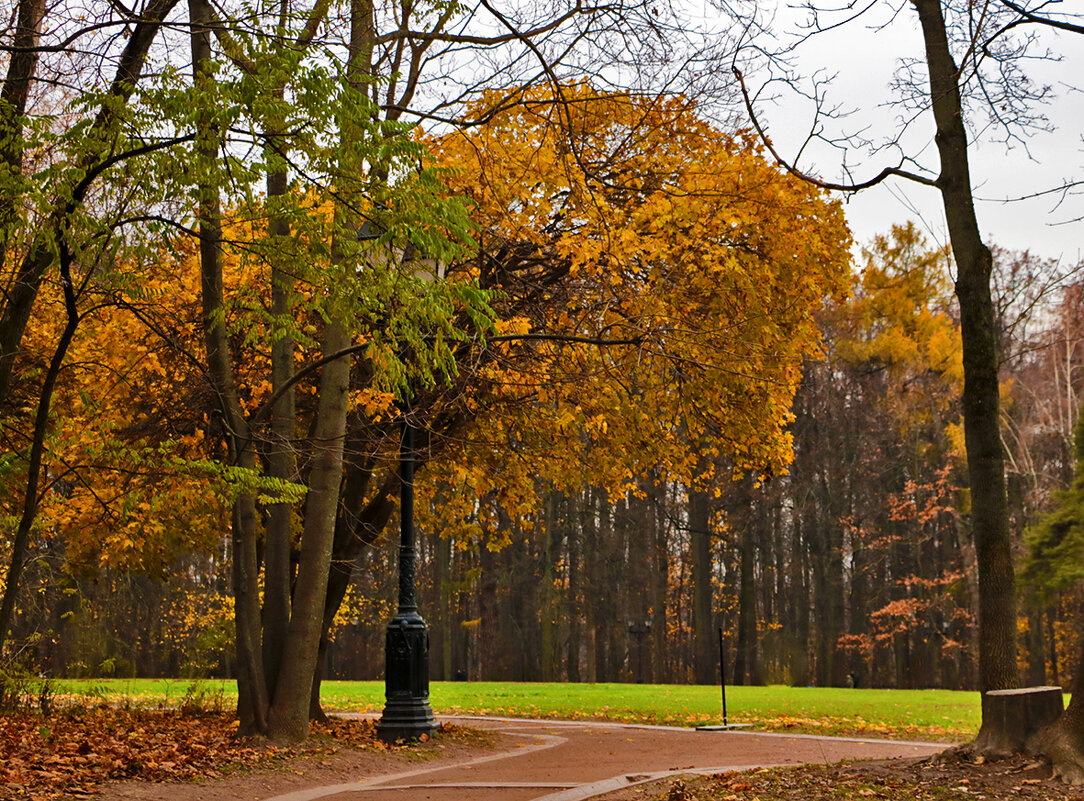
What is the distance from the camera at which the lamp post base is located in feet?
39.5

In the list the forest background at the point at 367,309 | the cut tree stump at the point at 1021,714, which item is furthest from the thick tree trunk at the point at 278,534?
the cut tree stump at the point at 1021,714

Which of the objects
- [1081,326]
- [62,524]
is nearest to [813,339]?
[62,524]

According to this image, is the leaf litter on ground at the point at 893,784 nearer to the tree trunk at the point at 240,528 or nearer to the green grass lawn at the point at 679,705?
the tree trunk at the point at 240,528

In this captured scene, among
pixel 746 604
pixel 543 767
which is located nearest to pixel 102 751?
pixel 543 767

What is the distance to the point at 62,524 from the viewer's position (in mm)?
14148

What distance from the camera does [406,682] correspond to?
1214 centimetres

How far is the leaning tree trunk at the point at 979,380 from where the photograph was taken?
8.72m

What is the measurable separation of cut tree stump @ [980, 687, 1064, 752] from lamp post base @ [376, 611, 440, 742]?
245 inches

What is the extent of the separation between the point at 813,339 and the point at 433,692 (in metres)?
16.1

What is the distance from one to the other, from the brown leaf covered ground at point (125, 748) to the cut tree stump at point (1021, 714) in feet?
20.3

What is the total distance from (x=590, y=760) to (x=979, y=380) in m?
5.68

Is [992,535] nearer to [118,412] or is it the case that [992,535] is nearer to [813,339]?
[813,339]

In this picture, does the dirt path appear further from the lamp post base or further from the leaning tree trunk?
the leaning tree trunk

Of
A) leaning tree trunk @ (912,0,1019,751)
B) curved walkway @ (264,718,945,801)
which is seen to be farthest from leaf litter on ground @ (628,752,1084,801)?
curved walkway @ (264,718,945,801)
